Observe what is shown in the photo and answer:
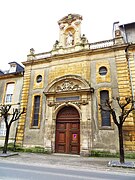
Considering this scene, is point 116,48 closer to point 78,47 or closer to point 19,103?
point 78,47

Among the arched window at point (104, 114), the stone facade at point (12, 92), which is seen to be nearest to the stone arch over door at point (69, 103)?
the arched window at point (104, 114)

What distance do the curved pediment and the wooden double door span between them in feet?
5.27

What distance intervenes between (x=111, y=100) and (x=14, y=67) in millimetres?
12225

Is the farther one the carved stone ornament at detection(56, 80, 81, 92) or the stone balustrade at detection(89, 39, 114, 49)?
the stone balustrade at detection(89, 39, 114, 49)

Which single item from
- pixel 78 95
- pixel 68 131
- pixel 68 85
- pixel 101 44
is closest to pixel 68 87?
pixel 68 85

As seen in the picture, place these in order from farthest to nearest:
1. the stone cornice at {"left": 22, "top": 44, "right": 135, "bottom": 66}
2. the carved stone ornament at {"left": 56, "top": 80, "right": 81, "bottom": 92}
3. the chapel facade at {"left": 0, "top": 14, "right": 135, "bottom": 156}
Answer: the carved stone ornament at {"left": 56, "top": 80, "right": 81, "bottom": 92}
the stone cornice at {"left": 22, "top": 44, "right": 135, "bottom": 66}
the chapel facade at {"left": 0, "top": 14, "right": 135, "bottom": 156}

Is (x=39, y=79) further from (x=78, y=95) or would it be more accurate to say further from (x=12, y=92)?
(x=78, y=95)

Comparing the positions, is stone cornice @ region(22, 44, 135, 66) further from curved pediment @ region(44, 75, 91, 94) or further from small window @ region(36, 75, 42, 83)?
curved pediment @ region(44, 75, 91, 94)

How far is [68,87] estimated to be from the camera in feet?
41.1

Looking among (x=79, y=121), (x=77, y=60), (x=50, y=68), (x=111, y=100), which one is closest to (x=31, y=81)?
(x=50, y=68)

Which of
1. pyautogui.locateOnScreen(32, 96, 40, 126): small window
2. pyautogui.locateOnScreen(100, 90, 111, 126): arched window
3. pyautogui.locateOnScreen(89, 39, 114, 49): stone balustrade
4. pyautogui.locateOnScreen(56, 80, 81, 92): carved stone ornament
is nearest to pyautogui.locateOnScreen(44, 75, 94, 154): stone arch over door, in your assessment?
pyautogui.locateOnScreen(56, 80, 81, 92): carved stone ornament

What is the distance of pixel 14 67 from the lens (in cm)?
1802

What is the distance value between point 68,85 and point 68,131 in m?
3.67

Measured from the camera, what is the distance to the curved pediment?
1207cm
